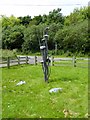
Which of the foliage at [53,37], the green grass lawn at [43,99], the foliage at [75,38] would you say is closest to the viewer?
the green grass lawn at [43,99]

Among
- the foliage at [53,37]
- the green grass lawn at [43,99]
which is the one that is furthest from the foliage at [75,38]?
the green grass lawn at [43,99]

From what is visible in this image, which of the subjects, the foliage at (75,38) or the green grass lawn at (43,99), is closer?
the green grass lawn at (43,99)

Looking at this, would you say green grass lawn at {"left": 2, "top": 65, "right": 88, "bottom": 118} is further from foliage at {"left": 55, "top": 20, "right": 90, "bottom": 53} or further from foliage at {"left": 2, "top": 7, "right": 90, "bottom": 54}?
foliage at {"left": 55, "top": 20, "right": 90, "bottom": 53}

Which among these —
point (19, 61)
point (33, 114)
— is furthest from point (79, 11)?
point (33, 114)

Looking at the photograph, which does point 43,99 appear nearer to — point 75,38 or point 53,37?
point 75,38

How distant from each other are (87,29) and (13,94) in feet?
107

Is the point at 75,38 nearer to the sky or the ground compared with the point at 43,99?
nearer to the sky

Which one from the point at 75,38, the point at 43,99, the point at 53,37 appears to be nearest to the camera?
the point at 43,99

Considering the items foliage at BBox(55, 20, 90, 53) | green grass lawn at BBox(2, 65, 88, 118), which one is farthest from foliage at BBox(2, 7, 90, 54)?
green grass lawn at BBox(2, 65, 88, 118)

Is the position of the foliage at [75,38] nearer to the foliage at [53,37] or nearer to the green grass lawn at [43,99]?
the foliage at [53,37]

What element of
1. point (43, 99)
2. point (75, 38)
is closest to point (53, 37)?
point (75, 38)

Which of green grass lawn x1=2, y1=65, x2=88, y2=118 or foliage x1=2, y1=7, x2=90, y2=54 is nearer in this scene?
green grass lawn x1=2, y1=65, x2=88, y2=118

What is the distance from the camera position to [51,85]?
48.5ft

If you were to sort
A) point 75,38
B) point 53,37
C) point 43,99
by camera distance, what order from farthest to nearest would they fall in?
point 53,37
point 75,38
point 43,99
